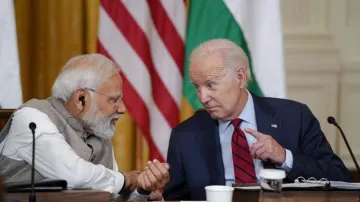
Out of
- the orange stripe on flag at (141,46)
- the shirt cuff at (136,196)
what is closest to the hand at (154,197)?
the shirt cuff at (136,196)

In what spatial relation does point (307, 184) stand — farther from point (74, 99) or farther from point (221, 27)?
point (221, 27)

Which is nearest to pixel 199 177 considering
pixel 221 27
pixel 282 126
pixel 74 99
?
pixel 282 126

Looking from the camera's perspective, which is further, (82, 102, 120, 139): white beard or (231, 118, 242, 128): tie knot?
(231, 118, 242, 128): tie knot

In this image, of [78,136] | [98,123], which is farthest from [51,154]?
[98,123]

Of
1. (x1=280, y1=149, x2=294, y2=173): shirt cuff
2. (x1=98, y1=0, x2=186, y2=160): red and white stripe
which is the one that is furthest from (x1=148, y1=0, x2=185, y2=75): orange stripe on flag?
(x1=280, y1=149, x2=294, y2=173): shirt cuff

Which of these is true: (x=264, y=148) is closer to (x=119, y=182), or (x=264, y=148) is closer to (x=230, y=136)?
(x=230, y=136)

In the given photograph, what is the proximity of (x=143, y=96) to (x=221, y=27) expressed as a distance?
60cm

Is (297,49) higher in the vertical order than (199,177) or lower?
higher

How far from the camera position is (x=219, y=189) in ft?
7.82

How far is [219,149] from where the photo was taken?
11.0 ft

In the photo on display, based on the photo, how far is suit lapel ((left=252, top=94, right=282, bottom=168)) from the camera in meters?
3.36

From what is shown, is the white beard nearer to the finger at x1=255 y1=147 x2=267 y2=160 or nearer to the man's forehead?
the man's forehead

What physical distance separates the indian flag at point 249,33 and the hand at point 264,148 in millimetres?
1099

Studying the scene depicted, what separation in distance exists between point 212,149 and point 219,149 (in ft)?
0.11
